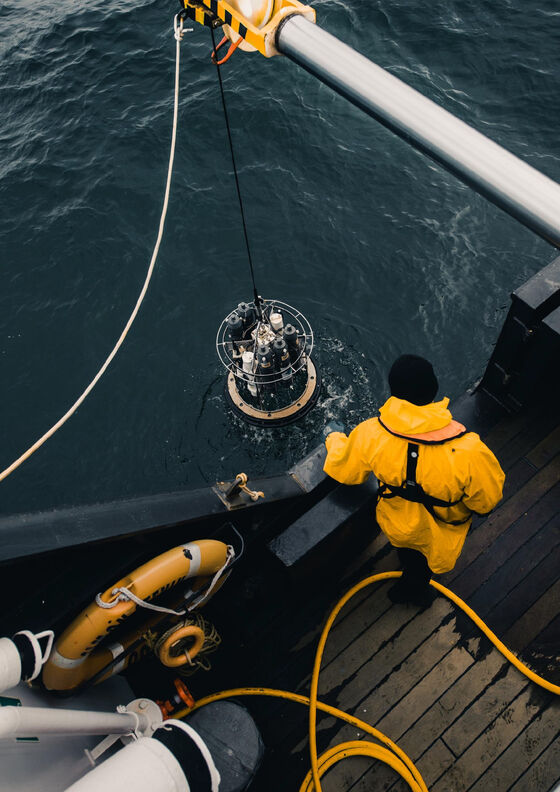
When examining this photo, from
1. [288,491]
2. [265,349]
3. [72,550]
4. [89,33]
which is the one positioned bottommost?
[265,349]

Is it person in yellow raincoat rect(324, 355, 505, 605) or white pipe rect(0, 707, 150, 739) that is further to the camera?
person in yellow raincoat rect(324, 355, 505, 605)

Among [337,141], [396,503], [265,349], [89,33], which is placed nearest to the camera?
[396,503]

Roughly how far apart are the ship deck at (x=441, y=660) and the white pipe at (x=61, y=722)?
136 cm

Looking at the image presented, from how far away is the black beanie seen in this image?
3338mm

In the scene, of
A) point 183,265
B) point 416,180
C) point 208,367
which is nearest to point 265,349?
point 208,367

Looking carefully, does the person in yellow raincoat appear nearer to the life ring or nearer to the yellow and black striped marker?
the life ring

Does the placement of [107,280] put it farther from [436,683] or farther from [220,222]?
[436,683]

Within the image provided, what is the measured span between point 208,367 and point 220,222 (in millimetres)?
3244

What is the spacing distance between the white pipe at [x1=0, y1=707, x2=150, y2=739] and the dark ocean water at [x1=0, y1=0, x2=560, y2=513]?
3.51 m

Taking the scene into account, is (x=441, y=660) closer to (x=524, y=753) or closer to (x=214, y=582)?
(x=524, y=753)

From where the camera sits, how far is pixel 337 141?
38.6ft

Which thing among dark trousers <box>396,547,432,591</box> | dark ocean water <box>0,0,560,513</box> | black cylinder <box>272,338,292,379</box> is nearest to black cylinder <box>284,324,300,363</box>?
black cylinder <box>272,338,292,379</box>

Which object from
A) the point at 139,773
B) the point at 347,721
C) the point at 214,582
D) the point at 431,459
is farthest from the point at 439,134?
the point at 347,721

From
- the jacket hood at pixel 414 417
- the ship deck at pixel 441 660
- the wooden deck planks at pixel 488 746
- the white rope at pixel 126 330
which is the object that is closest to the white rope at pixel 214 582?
the ship deck at pixel 441 660
